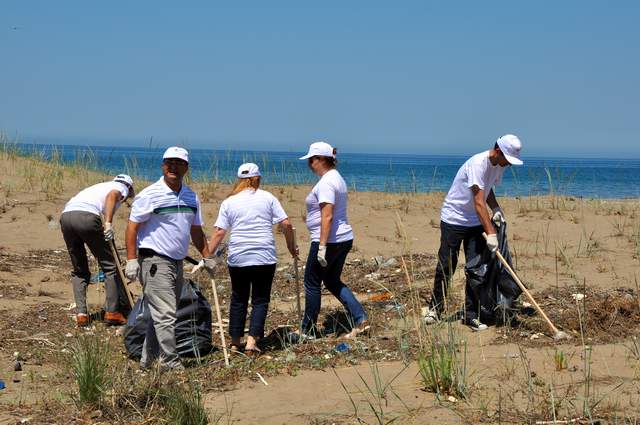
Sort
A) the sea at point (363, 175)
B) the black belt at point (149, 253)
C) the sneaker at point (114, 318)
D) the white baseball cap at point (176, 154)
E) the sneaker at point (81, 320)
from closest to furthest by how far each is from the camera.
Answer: the white baseball cap at point (176, 154) < the black belt at point (149, 253) < the sneaker at point (81, 320) < the sneaker at point (114, 318) < the sea at point (363, 175)

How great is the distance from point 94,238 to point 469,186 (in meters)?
3.49

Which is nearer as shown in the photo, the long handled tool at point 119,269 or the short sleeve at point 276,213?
the short sleeve at point 276,213

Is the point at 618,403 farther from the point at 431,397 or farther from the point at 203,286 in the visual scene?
the point at 203,286

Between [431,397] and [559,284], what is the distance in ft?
13.4

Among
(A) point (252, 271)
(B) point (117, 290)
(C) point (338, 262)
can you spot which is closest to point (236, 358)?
(A) point (252, 271)

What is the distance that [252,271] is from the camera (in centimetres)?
705

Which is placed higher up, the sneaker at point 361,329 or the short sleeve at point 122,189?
the short sleeve at point 122,189

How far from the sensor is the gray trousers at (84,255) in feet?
26.4

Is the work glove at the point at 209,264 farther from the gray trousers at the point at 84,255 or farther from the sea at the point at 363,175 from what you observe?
the sea at the point at 363,175

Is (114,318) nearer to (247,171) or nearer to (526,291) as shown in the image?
(247,171)

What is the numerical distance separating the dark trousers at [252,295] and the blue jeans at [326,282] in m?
0.39

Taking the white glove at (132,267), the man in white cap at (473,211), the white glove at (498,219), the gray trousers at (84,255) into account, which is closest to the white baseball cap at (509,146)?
the man in white cap at (473,211)

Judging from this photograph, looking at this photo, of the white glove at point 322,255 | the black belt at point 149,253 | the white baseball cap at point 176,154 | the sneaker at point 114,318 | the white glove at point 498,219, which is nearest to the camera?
the white baseball cap at point 176,154

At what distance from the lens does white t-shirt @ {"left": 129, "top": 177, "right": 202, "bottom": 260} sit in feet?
21.0
